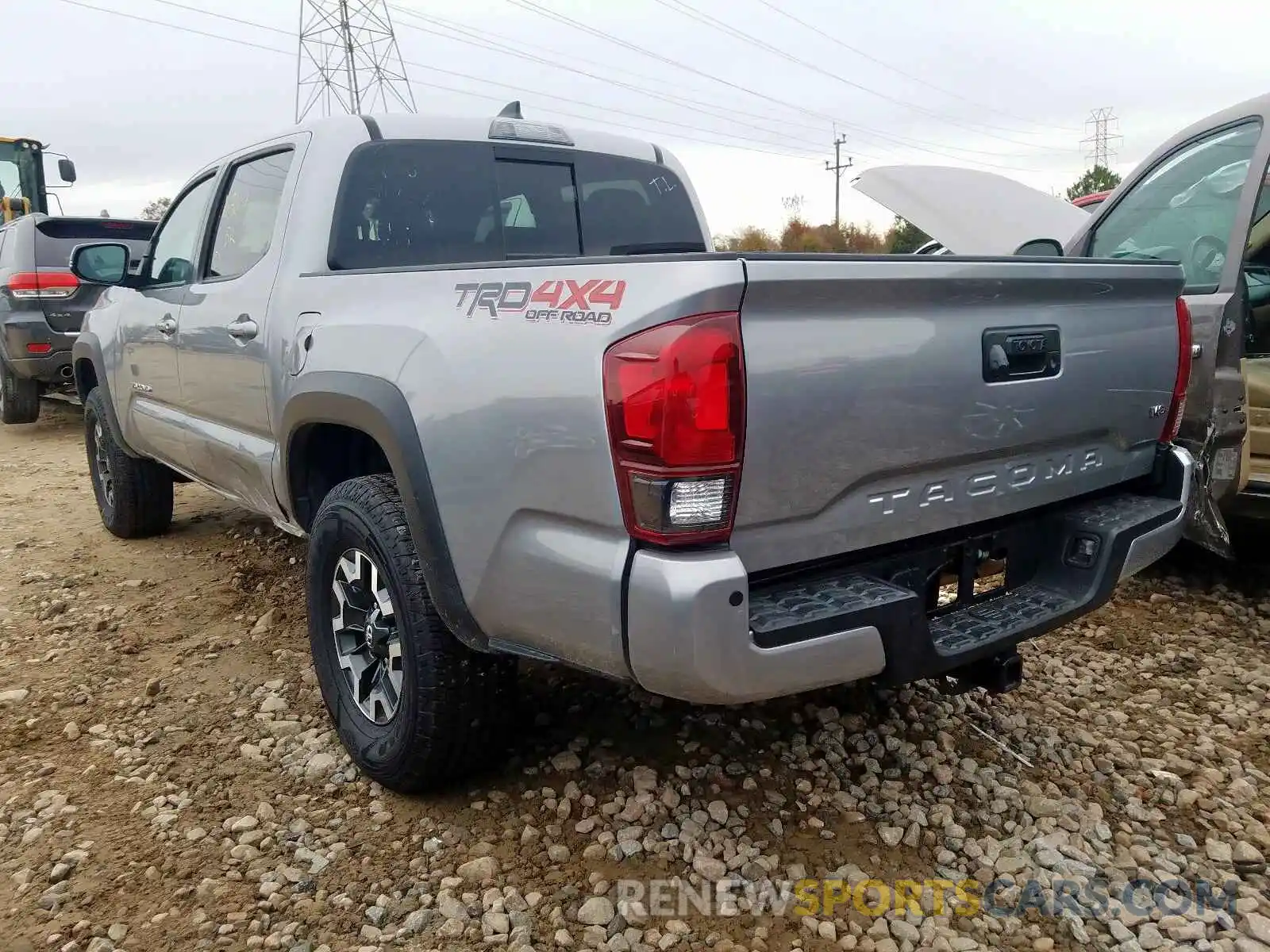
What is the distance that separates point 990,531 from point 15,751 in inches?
119

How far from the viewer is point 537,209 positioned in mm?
3521

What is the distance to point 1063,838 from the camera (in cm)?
251

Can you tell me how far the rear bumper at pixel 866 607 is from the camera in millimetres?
1866

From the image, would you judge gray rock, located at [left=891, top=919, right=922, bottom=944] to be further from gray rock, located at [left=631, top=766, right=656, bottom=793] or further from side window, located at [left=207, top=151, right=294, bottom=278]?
side window, located at [left=207, top=151, right=294, bottom=278]

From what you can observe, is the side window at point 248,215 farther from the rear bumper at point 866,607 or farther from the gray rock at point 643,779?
the rear bumper at point 866,607

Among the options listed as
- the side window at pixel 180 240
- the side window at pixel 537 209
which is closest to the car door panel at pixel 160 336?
the side window at pixel 180 240

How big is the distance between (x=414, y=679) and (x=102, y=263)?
317 centimetres

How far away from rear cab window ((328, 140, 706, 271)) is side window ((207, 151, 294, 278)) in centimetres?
38

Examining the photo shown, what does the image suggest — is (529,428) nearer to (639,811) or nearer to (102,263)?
(639,811)

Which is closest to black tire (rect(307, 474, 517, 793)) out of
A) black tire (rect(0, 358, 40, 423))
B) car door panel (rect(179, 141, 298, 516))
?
car door panel (rect(179, 141, 298, 516))

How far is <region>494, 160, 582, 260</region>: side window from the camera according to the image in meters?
3.45

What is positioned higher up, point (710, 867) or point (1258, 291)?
point (1258, 291)

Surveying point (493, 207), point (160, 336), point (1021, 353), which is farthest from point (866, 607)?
point (160, 336)

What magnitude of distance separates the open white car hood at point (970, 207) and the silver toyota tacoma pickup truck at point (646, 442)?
2405mm
